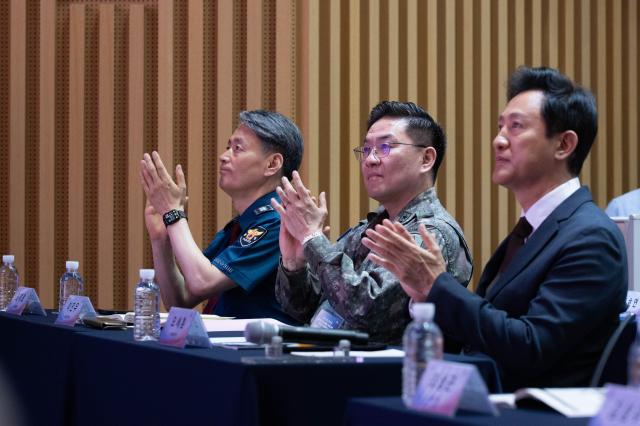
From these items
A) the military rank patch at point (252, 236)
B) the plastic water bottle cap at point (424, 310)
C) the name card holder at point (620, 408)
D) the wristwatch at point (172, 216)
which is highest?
the wristwatch at point (172, 216)

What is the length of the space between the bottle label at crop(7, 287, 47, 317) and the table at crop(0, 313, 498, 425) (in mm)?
559

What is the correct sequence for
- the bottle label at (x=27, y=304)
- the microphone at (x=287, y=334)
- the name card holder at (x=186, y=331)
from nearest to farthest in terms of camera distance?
Result: the microphone at (x=287, y=334)
the name card holder at (x=186, y=331)
the bottle label at (x=27, y=304)

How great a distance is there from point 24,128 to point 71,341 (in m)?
3.04

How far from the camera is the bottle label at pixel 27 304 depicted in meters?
3.26

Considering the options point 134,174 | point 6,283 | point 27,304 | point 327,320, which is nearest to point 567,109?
point 327,320

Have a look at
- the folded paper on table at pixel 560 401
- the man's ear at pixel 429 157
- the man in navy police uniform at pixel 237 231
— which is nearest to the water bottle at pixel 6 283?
the man in navy police uniform at pixel 237 231

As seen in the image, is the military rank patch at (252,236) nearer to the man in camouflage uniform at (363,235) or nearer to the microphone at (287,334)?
the man in camouflage uniform at (363,235)

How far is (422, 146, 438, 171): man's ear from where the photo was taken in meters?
3.29

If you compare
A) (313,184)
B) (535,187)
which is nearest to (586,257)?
(535,187)

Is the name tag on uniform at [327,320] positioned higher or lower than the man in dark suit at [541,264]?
lower

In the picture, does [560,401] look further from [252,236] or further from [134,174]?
[134,174]

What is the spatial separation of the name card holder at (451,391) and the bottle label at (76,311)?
60.9 inches

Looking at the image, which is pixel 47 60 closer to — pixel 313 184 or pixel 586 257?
pixel 313 184

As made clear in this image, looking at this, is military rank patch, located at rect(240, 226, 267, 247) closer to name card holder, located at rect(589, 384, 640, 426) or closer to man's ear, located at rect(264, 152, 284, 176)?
man's ear, located at rect(264, 152, 284, 176)
